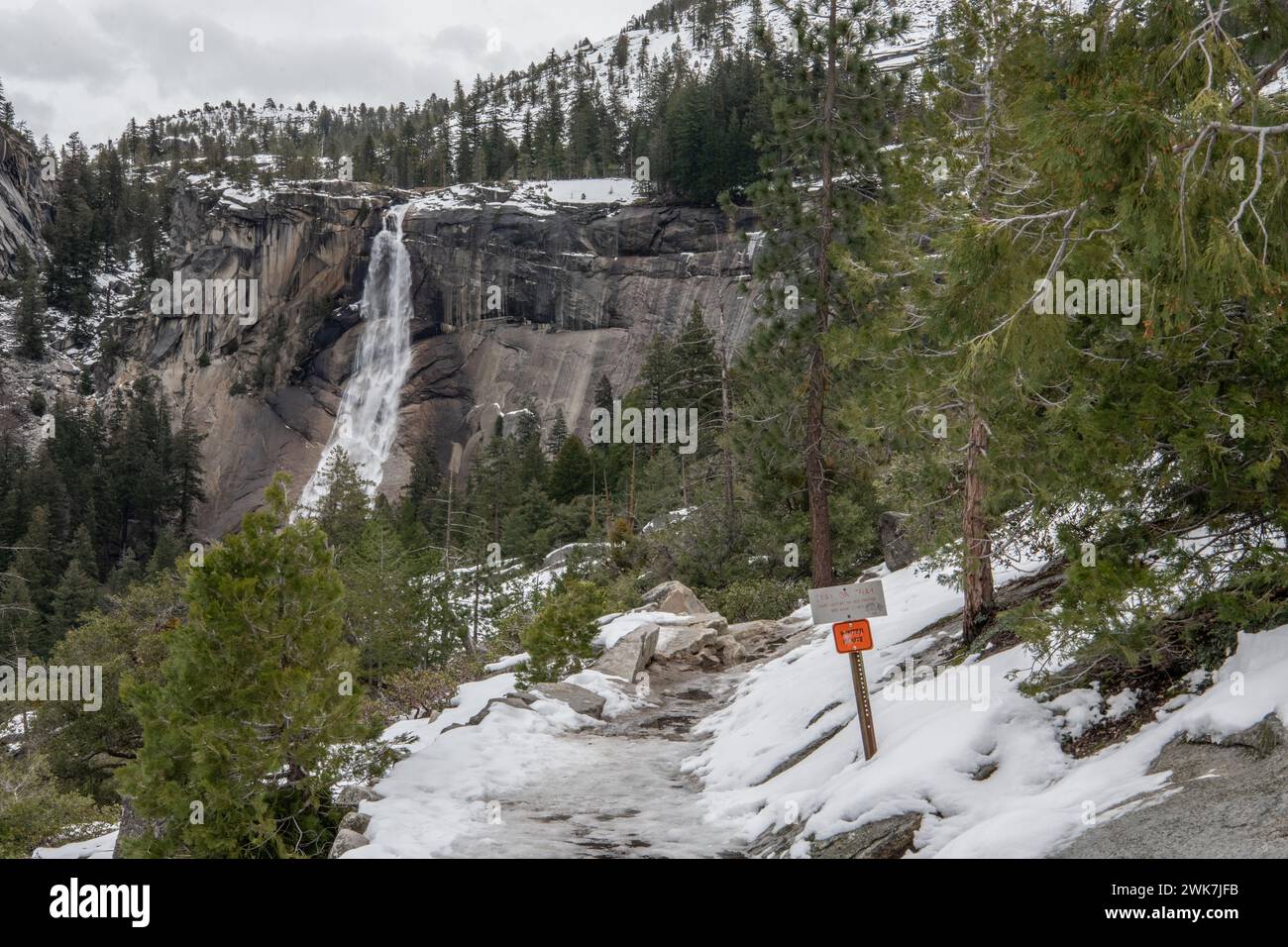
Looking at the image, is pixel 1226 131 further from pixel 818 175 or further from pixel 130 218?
pixel 130 218

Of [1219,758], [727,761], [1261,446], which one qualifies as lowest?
[727,761]

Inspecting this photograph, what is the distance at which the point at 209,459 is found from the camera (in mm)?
70875

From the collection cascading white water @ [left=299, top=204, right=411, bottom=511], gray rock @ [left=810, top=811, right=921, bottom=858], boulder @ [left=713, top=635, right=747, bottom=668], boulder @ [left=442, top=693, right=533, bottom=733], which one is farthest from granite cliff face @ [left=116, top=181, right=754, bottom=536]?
gray rock @ [left=810, top=811, right=921, bottom=858]

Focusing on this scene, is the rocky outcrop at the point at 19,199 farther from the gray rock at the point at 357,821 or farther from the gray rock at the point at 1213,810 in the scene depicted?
the gray rock at the point at 1213,810

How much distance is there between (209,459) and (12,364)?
30208mm

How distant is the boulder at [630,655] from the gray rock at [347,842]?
26.4 feet

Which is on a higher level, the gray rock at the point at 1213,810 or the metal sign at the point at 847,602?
the metal sign at the point at 847,602

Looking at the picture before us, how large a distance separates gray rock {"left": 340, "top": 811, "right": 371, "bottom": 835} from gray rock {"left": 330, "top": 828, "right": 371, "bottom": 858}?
0.14 m

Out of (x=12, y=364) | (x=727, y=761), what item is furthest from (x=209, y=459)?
(x=727, y=761)

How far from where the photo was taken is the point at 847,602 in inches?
310

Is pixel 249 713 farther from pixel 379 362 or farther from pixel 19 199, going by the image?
pixel 19 199

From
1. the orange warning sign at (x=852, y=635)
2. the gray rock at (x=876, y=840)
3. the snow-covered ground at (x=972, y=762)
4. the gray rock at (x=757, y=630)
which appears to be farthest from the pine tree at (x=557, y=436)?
the gray rock at (x=876, y=840)

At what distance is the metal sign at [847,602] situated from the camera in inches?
309
